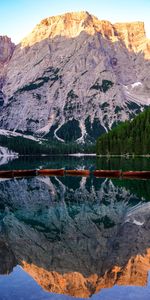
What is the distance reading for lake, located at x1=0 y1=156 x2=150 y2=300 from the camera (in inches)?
828

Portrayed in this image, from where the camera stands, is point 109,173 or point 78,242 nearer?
point 78,242

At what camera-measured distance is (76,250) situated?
28.9m

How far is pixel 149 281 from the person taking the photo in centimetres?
2183

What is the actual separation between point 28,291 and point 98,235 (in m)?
13.7

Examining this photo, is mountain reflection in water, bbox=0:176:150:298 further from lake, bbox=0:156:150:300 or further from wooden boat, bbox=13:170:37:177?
wooden boat, bbox=13:170:37:177

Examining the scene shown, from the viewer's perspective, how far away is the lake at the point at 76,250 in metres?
21.0

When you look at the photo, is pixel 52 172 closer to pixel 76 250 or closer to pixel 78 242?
pixel 78 242

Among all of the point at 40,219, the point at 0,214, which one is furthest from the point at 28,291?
the point at 0,214

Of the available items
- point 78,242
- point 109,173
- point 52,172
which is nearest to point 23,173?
point 52,172

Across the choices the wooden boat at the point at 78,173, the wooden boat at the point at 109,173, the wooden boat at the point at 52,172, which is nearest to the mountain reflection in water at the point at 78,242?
the wooden boat at the point at 109,173

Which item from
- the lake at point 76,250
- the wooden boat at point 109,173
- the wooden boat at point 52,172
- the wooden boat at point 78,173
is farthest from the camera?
the wooden boat at point 52,172

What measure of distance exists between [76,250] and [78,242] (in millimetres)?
2818

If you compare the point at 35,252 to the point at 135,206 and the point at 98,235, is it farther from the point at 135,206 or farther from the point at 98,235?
the point at 135,206

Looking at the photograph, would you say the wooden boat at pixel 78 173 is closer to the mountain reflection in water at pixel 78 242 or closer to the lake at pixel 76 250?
the mountain reflection in water at pixel 78 242
